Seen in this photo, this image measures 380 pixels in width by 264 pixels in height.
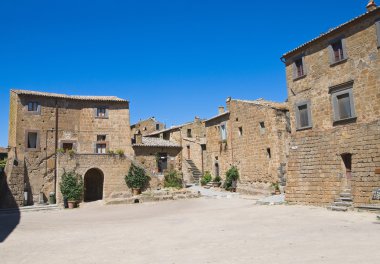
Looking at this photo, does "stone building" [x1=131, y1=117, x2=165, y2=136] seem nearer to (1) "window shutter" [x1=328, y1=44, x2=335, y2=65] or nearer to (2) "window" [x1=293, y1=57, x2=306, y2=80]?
(2) "window" [x1=293, y1=57, x2=306, y2=80]

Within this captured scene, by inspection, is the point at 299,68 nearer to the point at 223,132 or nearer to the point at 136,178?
the point at 223,132

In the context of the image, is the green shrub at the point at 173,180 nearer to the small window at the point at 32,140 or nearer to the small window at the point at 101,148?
the small window at the point at 101,148

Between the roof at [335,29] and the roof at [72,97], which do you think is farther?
the roof at [72,97]

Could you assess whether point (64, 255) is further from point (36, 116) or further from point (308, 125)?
point (36, 116)

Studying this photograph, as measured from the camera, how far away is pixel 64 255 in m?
9.49

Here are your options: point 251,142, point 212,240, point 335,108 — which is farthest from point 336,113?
point 251,142

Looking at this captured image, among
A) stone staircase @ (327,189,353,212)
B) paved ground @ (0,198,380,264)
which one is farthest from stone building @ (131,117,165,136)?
stone staircase @ (327,189,353,212)

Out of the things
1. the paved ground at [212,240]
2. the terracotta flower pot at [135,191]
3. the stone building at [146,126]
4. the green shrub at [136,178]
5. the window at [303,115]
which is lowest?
the paved ground at [212,240]

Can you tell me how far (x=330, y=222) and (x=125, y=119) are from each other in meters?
22.7

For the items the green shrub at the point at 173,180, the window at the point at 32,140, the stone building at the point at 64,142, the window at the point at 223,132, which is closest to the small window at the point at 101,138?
the stone building at the point at 64,142

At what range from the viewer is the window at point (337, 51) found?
1727 cm

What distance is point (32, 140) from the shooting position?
28594mm

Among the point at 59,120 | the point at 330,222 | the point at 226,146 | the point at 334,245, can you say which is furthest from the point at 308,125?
the point at 59,120

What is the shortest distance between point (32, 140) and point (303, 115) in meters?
22.6
